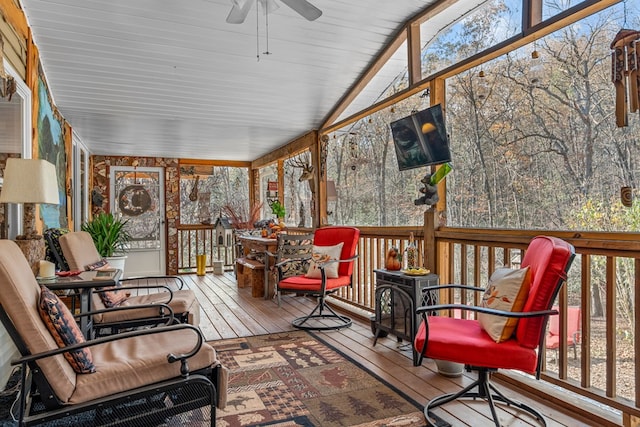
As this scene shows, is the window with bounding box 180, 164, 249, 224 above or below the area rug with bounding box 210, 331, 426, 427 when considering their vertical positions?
above

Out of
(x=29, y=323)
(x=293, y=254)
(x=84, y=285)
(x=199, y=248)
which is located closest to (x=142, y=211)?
(x=199, y=248)

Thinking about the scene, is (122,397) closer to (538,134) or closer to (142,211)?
(538,134)

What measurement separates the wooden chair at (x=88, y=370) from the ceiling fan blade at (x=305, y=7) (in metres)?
2.08

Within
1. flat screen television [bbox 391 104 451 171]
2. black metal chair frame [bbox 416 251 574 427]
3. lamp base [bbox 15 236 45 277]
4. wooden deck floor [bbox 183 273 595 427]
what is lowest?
wooden deck floor [bbox 183 273 595 427]

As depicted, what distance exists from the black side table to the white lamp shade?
2.57 metres

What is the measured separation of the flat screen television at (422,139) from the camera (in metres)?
3.37

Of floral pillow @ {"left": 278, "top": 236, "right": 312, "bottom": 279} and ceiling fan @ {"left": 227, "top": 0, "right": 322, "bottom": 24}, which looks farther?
floral pillow @ {"left": 278, "top": 236, "right": 312, "bottom": 279}

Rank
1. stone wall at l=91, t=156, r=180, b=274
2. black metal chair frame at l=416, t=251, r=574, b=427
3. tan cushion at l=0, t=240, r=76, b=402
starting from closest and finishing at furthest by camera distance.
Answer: tan cushion at l=0, t=240, r=76, b=402 < black metal chair frame at l=416, t=251, r=574, b=427 < stone wall at l=91, t=156, r=180, b=274

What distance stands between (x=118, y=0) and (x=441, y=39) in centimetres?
270

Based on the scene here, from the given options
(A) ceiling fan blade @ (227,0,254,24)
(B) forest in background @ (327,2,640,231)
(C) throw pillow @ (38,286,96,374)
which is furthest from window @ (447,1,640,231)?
(C) throw pillow @ (38,286,96,374)

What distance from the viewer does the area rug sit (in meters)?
2.31

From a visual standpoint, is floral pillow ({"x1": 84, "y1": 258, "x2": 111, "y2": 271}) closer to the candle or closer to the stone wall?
the candle


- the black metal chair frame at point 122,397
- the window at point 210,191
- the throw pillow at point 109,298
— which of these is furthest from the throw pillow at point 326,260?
the window at point 210,191

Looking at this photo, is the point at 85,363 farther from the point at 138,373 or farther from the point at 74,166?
the point at 74,166
